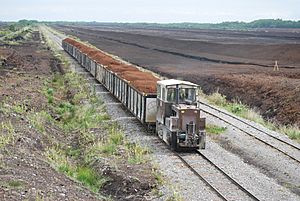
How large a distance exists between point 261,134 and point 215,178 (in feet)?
27.5

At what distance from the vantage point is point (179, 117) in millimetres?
20250

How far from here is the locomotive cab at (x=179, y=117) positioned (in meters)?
20.2

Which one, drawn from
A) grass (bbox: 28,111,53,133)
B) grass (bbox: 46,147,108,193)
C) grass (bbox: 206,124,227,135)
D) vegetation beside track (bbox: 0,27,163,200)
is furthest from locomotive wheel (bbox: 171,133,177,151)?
grass (bbox: 28,111,53,133)

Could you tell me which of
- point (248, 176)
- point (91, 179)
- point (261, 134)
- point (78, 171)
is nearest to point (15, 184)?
point (91, 179)

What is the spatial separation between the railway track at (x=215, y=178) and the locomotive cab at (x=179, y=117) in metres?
0.59

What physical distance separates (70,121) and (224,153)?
30.4 feet

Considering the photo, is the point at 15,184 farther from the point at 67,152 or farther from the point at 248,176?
the point at 248,176

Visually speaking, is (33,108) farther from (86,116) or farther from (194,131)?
(194,131)

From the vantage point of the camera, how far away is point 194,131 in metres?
20.4

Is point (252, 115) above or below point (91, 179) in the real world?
below

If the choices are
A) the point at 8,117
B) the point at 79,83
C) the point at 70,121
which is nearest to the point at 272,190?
the point at 8,117

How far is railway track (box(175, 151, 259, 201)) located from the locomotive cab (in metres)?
0.59

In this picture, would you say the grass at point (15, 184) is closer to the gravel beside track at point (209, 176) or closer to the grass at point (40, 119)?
the gravel beside track at point (209, 176)

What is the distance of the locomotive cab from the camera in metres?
20.2
